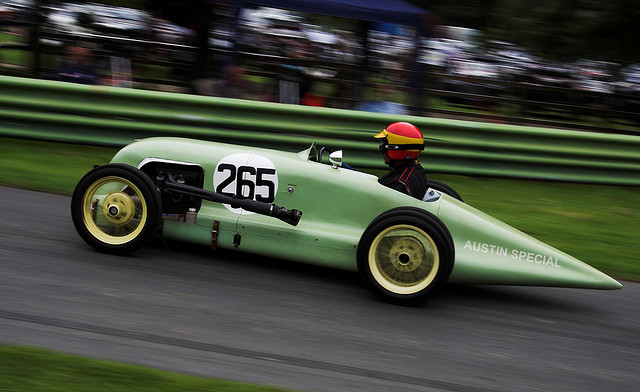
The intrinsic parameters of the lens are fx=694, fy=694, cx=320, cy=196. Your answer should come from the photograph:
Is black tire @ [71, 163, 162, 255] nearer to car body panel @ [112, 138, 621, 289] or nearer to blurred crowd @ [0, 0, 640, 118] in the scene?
car body panel @ [112, 138, 621, 289]

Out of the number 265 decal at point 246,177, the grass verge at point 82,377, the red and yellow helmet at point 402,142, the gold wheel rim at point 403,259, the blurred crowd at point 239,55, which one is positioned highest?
the blurred crowd at point 239,55

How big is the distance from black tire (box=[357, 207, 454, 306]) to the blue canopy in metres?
6.00

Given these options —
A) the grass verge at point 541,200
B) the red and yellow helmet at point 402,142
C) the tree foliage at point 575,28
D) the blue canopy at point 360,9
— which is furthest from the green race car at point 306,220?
the tree foliage at point 575,28

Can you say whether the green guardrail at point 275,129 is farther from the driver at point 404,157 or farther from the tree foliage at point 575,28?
the tree foliage at point 575,28

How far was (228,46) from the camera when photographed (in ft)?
34.4

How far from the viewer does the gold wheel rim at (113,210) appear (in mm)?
5336

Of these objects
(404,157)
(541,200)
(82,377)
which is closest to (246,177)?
(404,157)

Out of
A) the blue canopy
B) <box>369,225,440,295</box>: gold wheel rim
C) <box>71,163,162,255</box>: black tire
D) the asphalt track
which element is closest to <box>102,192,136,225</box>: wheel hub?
<box>71,163,162,255</box>: black tire

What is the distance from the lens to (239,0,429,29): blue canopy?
10.3 meters

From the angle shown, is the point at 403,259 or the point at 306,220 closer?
the point at 403,259

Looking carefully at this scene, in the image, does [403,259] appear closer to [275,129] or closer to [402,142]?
[402,142]

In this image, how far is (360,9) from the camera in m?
10.5

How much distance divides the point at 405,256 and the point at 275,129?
4.26m

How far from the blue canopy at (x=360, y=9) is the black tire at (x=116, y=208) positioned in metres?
5.53
